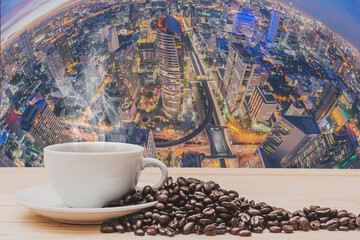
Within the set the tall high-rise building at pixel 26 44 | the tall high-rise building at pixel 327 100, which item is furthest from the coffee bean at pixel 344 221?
the tall high-rise building at pixel 26 44

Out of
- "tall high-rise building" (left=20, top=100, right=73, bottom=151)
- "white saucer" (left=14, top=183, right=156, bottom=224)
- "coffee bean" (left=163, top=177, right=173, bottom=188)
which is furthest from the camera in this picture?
"tall high-rise building" (left=20, top=100, right=73, bottom=151)

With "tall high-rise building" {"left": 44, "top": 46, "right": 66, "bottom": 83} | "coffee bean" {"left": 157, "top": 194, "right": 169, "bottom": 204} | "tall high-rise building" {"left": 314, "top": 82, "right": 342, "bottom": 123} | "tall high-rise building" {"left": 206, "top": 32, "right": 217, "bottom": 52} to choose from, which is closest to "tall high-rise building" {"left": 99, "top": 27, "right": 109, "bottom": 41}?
"tall high-rise building" {"left": 44, "top": 46, "right": 66, "bottom": 83}

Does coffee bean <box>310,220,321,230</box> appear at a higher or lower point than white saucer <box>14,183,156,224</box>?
lower

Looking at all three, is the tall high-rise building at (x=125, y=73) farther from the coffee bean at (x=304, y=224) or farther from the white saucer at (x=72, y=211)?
the coffee bean at (x=304, y=224)

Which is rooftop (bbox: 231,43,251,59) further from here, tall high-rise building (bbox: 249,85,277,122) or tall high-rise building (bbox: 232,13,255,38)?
tall high-rise building (bbox: 249,85,277,122)

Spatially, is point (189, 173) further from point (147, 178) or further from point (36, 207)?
point (36, 207)

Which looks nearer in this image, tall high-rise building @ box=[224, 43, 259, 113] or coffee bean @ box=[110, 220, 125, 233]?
coffee bean @ box=[110, 220, 125, 233]

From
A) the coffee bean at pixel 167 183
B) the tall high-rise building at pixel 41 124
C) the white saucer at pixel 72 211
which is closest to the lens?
the white saucer at pixel 72 211
